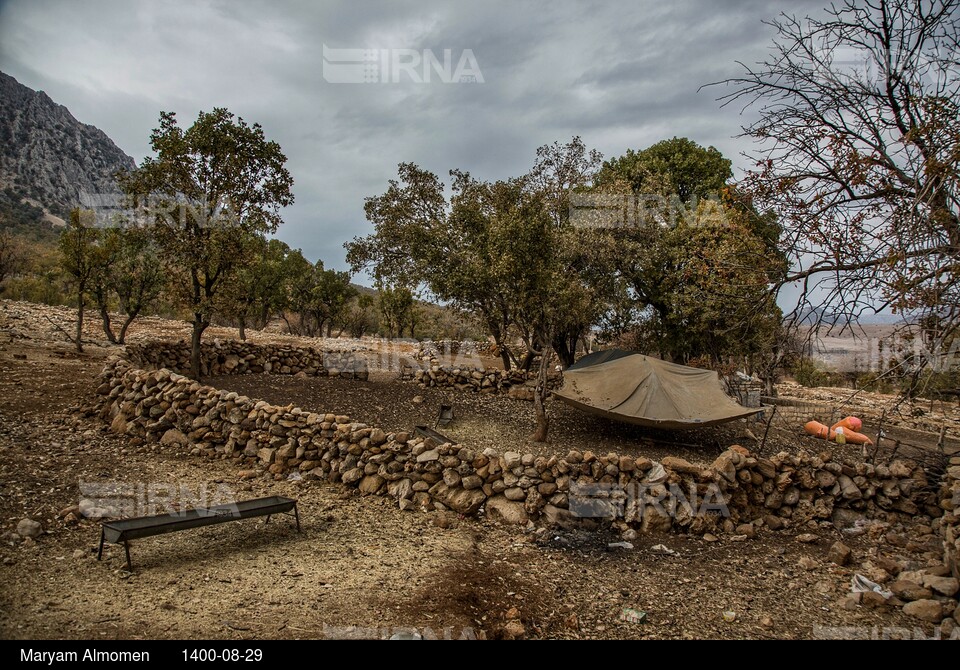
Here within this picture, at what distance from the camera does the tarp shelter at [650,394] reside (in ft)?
32.0

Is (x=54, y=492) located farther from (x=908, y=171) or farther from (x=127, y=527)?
(x=908, y=171)

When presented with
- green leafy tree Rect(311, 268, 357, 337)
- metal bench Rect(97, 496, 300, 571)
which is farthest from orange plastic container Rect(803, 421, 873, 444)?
green leafy tree Rect(311, 268, 357, 337)

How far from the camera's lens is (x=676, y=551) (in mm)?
5875

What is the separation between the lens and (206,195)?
11352mm

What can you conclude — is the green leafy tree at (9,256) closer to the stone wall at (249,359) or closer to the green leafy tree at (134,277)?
the green leafy tree at (134,277)

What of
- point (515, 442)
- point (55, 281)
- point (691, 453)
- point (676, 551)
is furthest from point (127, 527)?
point (55, 281)

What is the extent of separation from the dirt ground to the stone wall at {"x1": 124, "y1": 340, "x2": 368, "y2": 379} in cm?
521

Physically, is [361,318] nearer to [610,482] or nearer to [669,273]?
[669,273]

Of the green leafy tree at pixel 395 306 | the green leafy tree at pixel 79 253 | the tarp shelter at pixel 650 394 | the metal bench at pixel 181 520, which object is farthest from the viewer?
Result: the green leafy tree at pixel 395 306

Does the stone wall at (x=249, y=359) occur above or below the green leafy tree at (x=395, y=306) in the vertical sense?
below

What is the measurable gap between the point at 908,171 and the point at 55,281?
114 feet

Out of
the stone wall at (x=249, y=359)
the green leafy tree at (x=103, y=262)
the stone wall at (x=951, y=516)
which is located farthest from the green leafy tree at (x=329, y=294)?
the stone wall at (x=951, y=516)

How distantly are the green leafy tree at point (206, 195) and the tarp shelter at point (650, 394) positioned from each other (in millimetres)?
7847

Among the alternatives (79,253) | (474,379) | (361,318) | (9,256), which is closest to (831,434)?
(474,379)
